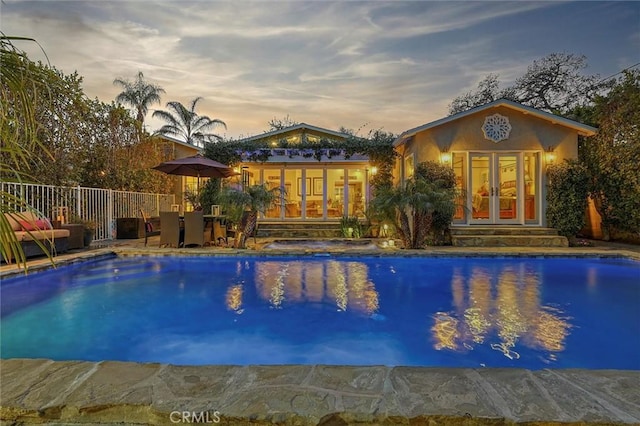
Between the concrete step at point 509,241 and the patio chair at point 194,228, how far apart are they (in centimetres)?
721

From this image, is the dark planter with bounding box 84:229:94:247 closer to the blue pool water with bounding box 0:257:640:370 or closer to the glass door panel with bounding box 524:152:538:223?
the blue pool water with bounding box 0:257:640:370

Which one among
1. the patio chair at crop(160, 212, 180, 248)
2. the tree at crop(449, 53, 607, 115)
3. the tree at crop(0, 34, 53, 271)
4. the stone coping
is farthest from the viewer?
the tree at crop(449, 53, 607, 115)

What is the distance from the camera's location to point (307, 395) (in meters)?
2.01

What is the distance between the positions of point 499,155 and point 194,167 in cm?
951

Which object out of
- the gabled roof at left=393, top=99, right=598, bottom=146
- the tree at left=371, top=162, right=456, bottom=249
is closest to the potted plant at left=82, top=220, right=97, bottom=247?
the tree at left=371, top=162, right=456, bottom=249

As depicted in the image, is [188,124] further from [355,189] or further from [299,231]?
[299,231]

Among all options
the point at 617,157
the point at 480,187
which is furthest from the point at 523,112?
the point at 617,157

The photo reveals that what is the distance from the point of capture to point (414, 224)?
392 inches

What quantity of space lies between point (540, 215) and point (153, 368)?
40.1 ft

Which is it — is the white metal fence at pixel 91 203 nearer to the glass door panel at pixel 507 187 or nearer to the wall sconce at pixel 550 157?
the glass door panel at pixel 507 187

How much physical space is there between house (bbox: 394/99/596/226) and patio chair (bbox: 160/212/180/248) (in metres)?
7.40

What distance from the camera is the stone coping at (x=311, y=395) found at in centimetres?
181

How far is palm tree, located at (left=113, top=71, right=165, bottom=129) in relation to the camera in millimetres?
22984

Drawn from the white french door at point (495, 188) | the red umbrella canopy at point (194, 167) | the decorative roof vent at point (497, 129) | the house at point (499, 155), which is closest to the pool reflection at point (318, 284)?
the red umbrella canopy at point (194, 167)
